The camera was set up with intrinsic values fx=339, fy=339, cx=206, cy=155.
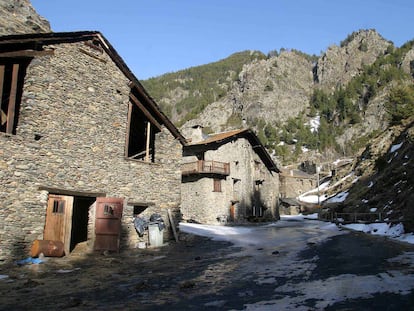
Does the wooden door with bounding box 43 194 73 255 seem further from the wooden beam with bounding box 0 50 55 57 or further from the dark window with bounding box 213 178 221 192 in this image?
the dark window with bounding box 213 178 221 192

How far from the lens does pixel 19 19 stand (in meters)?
30.8

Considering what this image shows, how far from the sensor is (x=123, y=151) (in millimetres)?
15961

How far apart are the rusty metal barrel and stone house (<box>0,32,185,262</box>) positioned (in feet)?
0.94

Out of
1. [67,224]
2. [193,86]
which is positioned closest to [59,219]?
[67,224]

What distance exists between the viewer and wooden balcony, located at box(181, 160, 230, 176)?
32.3 metres

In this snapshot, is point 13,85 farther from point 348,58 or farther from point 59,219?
point 348,58

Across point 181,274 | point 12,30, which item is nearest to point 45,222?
point 181,274

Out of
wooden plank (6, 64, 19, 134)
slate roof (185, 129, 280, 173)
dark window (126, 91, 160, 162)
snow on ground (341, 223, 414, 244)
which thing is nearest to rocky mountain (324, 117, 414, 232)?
snow on ground (341, 223, 414, 244)

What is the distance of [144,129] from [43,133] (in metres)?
8.06

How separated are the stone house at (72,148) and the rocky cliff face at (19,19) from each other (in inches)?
530

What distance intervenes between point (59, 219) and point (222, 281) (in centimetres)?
796

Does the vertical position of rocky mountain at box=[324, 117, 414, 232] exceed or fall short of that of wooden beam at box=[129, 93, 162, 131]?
it falls short

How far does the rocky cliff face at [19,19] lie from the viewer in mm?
26312

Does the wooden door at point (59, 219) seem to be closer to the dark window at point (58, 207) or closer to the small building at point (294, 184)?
the dark window at point (58, 207)
